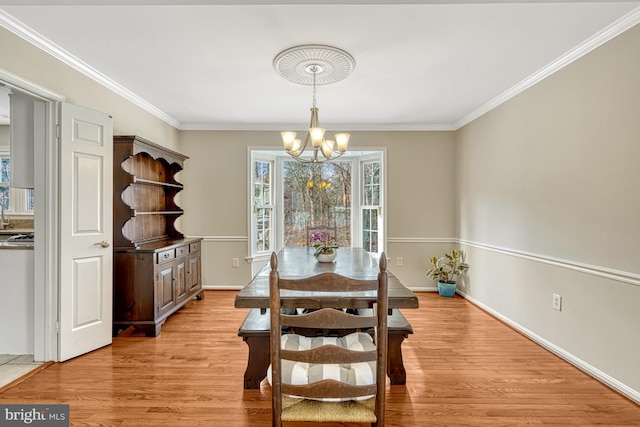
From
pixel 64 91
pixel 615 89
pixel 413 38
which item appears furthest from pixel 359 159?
pixel 64 91

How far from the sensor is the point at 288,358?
4.45ft

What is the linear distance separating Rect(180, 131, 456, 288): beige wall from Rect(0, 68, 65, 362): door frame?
230 cm

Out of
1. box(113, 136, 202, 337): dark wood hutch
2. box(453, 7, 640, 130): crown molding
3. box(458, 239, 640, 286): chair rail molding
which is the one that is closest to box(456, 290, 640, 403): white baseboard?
box(458, 239, 640, 286): chair rail molding

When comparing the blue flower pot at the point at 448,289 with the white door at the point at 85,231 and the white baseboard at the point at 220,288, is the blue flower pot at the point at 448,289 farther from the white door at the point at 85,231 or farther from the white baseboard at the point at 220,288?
the white door at the point at 85,231

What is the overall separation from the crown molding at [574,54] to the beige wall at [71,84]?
13.3 ft

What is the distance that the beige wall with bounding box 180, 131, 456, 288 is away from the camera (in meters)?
4.83

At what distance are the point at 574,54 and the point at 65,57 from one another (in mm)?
4048

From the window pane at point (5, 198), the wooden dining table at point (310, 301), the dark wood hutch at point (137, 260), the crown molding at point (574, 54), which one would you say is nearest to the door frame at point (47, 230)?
the dark wood hutch at point (137, 260)

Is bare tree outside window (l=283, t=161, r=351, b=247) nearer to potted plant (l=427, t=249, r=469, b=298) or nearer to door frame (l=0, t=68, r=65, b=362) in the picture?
potted plant (l=427, t=249, r=469, b=298)

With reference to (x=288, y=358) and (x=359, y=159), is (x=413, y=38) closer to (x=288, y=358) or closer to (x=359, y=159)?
(x=288, y=358)

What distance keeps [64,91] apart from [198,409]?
2.68 metres

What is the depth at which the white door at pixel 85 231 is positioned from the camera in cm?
256

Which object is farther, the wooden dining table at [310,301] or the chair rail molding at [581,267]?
the chair rail molding at [581,267]

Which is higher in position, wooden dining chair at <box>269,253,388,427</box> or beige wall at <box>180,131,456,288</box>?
→ beige wall at <box>180,131,456,288</box>
